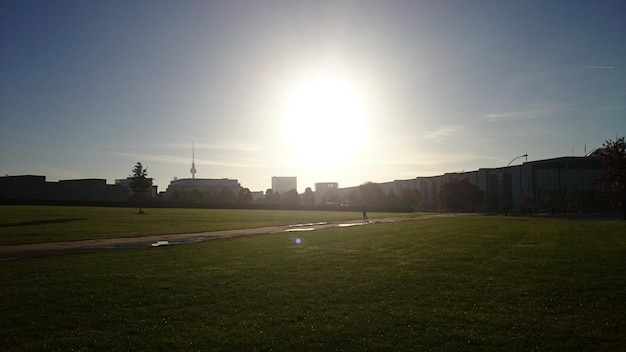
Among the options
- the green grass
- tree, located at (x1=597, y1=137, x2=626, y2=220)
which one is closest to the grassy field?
the green grass

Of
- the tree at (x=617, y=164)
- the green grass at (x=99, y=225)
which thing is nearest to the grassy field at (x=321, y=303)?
the green grass at (x=99, y=225)

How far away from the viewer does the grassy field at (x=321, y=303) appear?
28.9 feet

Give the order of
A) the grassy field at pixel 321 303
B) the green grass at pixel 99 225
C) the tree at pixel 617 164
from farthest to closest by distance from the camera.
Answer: the tree at pixel 617 164 → the green grass at pixel 99 225 → the grassy field at pixel 321 303

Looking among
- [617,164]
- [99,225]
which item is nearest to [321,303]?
[99,225]

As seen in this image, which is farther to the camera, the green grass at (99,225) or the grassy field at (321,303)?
the green grass at (99,225)

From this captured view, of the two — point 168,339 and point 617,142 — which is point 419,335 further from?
point 617,142

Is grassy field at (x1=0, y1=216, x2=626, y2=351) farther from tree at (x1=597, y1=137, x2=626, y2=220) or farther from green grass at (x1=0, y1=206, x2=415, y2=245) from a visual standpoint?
tree at (x1=597, y1=137, x2=626, y2=220)

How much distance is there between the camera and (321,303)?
11.5 metres

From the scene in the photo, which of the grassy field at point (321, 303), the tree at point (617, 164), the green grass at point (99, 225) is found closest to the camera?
the grassy field at point (321, 303)

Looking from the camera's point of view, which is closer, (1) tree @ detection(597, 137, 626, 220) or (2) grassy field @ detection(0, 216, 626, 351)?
(2) grassy field @ detection(0, 216, 626, 351)

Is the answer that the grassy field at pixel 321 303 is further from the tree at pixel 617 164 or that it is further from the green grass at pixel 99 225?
the tree at pixel 617 164

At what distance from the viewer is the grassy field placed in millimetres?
8812

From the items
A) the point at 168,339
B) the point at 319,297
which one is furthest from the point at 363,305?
the point at 168,339

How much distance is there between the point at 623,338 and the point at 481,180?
162 metres
